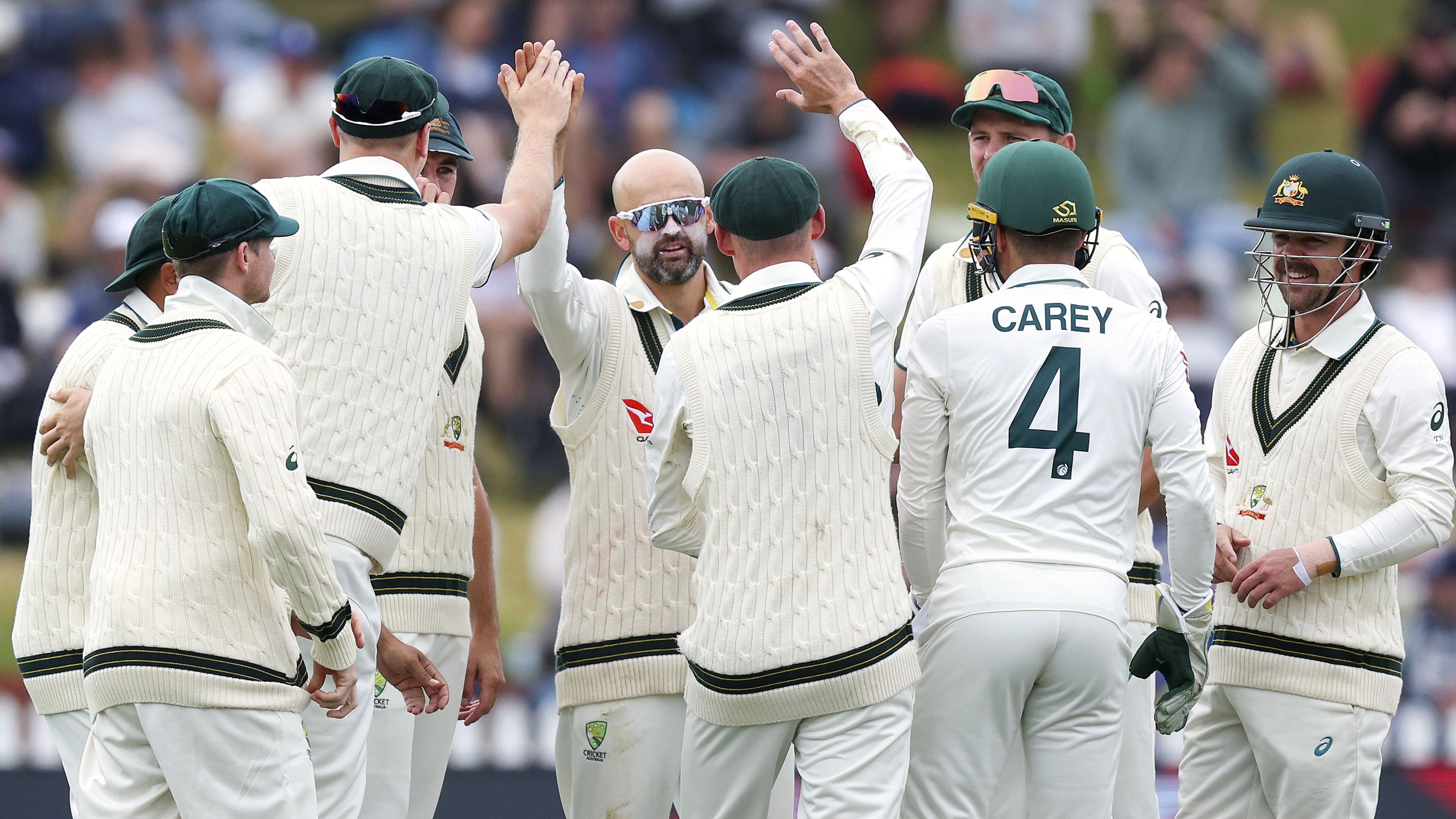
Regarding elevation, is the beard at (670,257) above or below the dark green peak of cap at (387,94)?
below

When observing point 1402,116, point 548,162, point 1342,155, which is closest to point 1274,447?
point 1342,155

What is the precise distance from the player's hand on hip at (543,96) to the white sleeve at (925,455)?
121 cm

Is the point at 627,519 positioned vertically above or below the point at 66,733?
above

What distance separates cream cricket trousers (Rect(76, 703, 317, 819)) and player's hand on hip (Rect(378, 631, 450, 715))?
55 cm

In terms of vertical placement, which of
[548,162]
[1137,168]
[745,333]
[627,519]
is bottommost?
[627,519]

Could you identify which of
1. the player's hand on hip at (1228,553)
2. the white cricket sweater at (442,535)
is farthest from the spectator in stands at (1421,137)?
the white cricket sweater at (442,535)

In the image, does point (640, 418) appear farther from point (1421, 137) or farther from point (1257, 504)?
point (1421, 137)

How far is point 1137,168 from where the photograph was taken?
32.3ft

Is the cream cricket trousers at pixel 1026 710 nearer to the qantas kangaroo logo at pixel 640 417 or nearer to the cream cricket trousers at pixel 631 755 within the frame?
the cream cricket trousers at pixel 631 755

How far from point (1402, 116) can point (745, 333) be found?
7578mm

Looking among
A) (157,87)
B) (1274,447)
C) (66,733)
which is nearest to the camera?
(66,733)

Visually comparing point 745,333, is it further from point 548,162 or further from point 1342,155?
point 1342,155

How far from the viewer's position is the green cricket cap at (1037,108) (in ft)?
15.1

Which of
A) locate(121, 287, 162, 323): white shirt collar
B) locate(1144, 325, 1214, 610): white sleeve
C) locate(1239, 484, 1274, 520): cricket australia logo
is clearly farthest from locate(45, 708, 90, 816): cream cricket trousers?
locate(1239, 484, 1274, 520): cricket australia logo
